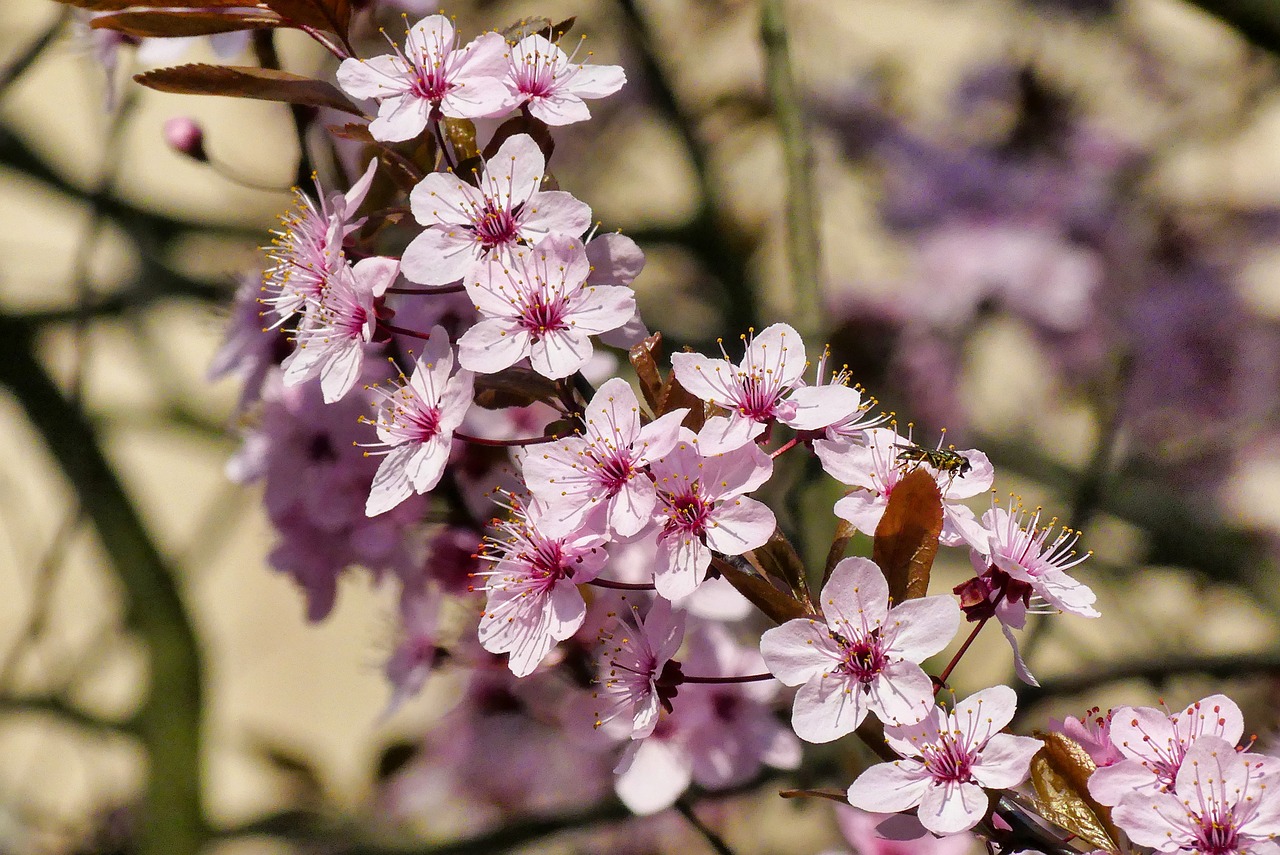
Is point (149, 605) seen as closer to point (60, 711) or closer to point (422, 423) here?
point (60, 711)

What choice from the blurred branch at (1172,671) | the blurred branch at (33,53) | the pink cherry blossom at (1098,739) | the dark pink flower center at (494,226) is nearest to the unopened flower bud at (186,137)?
the blurred branch at (33,53)

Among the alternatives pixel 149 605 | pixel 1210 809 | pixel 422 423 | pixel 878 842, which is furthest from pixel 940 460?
pixel 149 605

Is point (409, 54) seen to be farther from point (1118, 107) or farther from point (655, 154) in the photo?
point (655, 154)

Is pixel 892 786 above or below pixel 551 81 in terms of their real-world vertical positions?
below

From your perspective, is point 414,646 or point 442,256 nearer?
point 442,256

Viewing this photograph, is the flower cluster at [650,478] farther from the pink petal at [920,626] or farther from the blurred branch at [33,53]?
the blurred branch at [33,53]

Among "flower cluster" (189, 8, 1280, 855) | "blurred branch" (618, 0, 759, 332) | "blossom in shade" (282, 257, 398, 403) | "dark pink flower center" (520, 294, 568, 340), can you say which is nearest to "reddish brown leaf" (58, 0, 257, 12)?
"flower cluster" (189, 8, 1280, 855)
